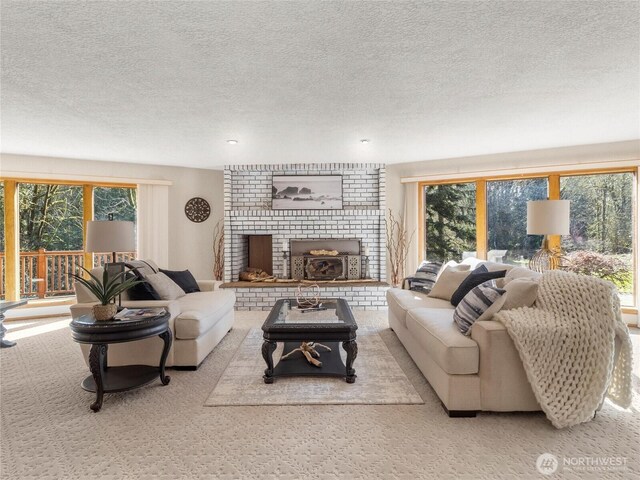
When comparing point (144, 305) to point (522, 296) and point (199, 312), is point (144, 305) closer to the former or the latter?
point (199, 312)

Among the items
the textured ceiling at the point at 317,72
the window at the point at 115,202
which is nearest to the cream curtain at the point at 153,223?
the window at the point at 115,202

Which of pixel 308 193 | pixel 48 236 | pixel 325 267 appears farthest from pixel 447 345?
pixel 48 236

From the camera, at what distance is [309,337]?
2.63m

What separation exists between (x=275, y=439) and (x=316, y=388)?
657 millimetres

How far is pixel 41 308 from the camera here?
4961 mm

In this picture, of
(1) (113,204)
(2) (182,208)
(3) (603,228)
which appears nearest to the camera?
(3) (603,228)

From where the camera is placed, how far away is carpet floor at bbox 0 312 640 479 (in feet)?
5.56

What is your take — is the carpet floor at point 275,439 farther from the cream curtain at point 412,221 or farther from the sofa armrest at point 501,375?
the cream curtain at point 412,221

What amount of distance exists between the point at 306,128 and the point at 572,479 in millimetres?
3315

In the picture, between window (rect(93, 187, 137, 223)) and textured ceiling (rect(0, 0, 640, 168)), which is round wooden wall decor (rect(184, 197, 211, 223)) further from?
textured ceiling (rect(0, 0, 640, 168))

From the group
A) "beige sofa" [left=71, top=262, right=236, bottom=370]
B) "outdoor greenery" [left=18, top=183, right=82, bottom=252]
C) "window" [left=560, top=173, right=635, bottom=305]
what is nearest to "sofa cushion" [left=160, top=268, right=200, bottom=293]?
"beige sofa" [left=71, top=262, right=236, bottom=370]

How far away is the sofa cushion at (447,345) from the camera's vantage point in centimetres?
215

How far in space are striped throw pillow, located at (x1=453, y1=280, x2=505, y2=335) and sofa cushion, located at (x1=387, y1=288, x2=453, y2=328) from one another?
30.7 inches

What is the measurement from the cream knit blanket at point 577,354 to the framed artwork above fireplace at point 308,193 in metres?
3.78
